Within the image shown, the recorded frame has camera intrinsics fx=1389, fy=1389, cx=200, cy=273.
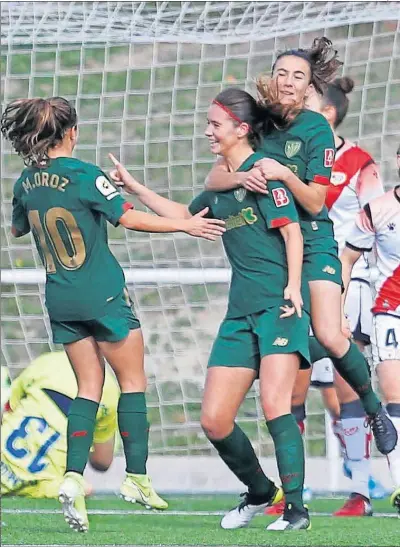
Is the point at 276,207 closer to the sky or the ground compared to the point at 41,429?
closer to the sky

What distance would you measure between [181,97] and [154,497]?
22.2 ft

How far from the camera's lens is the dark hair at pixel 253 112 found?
17.7 feet

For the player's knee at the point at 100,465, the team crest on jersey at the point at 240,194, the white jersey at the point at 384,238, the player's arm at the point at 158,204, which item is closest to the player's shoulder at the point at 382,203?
the white jersey at the point at 384,238

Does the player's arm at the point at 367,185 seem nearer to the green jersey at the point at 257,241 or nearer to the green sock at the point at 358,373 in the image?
the green sock at the point at 358,373

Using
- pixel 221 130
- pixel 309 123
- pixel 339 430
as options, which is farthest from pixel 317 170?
pixel 339 430

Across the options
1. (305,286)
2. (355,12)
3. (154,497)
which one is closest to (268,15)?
(355,12)

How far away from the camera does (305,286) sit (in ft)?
18.2

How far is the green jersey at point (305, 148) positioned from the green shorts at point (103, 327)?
86cm

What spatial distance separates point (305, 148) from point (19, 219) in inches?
46.6

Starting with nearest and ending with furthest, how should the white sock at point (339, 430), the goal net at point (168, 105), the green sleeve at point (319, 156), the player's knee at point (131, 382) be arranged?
the player's knee at point (131, 382) < the green sleeve at point (319, 156) < the white sock at point (339, 430) < the goal net at point (168, 105)

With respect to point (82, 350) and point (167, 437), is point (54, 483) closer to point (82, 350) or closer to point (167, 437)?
point (82, 350)

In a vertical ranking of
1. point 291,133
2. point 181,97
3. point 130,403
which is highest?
point 181,97

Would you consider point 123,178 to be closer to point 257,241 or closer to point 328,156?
point 257,241

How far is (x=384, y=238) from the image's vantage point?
20.7 feet
